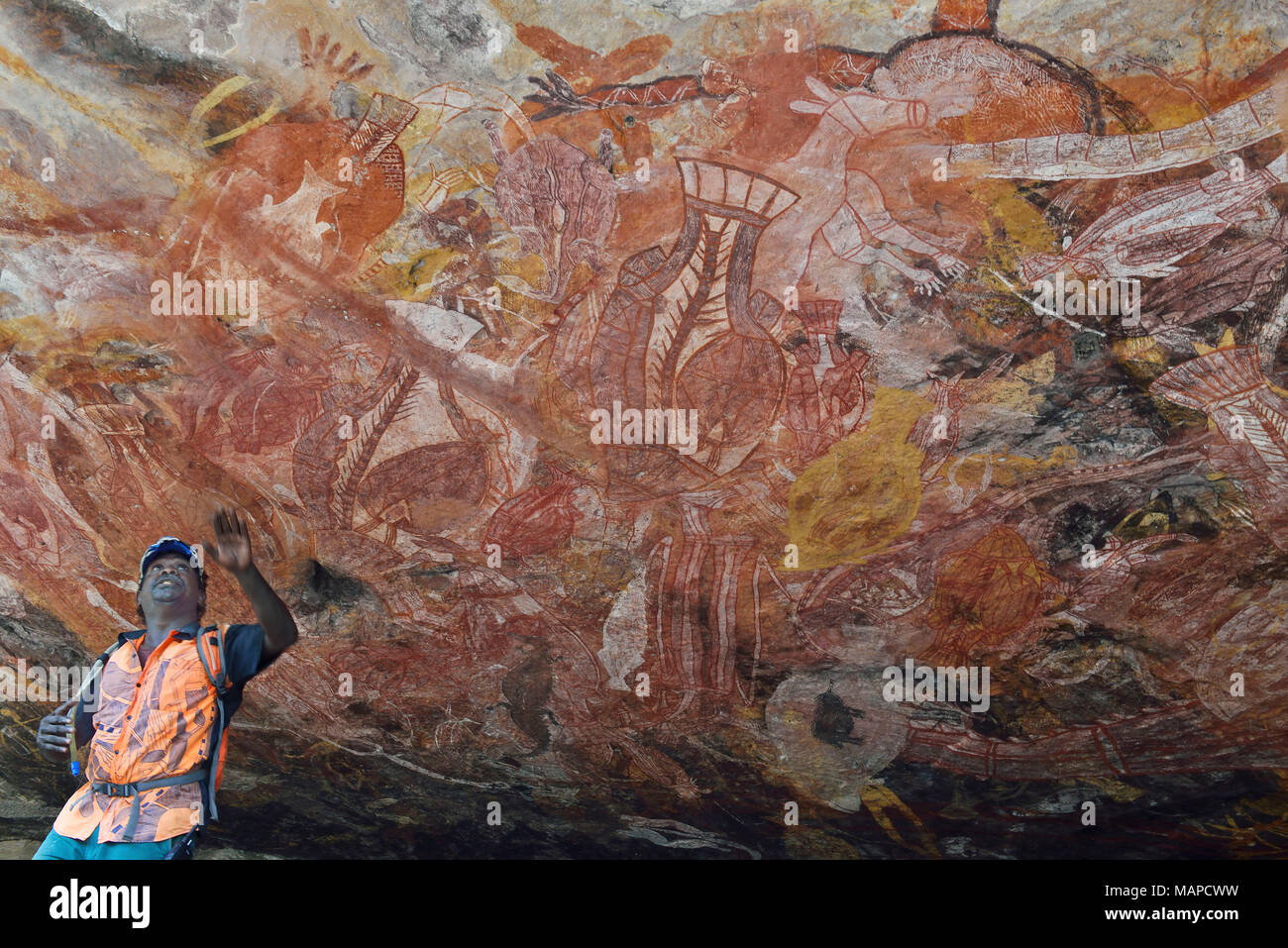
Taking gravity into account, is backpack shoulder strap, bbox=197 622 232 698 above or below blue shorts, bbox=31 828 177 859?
above

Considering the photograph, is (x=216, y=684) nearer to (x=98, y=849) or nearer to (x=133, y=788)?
(x=133, y=788)

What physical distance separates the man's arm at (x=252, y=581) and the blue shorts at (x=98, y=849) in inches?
30.2

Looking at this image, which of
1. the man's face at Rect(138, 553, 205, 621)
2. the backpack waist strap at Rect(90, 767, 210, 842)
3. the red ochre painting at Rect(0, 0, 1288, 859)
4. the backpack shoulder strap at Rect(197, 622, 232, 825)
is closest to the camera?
the backpack waist strap at Rect(90, 767, 210, 842)

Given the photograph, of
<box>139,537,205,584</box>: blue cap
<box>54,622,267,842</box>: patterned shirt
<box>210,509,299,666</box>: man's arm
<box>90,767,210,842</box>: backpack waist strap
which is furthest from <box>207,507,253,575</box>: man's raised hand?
<box>90,767,210,842</box>: backpack waist strap

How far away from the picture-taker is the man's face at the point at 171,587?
3.90m

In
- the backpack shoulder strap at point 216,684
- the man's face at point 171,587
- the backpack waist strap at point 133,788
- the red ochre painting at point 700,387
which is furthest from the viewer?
the red ochre painting at point 700,387

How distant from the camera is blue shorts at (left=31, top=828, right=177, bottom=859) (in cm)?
Result: 355

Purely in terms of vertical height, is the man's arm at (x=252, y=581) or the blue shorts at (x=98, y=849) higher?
the man's arm at (x=252, y=581)

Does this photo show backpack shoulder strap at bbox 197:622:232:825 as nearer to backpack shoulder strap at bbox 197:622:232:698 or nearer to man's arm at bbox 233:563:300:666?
backpack shoulder strap at bbox 197:622:232:698

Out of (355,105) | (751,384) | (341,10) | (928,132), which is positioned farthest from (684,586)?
A: (341,10)

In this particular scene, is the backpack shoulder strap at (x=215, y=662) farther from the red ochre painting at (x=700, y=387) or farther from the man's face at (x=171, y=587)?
the red ochre painting at (x=700, y=387)

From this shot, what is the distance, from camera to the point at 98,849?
140 inches

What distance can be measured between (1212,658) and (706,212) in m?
3.80

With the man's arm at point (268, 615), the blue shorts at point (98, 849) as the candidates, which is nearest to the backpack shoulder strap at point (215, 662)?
the man's arm at point (268, 615)
